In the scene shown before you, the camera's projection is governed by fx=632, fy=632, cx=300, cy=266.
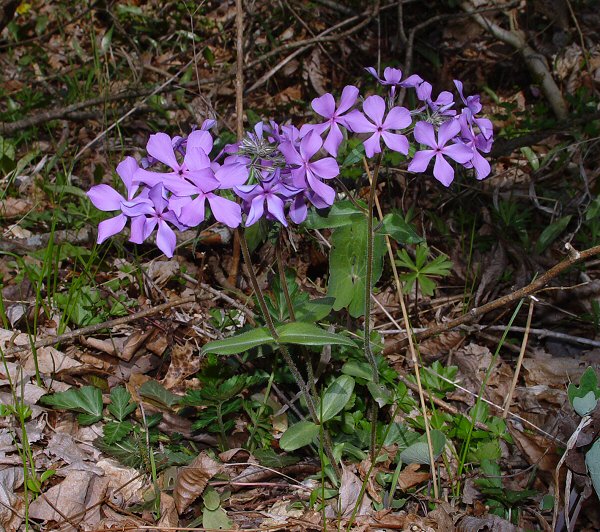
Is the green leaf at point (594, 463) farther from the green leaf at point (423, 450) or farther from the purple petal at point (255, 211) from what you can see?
the purple petal at point (255, 211)

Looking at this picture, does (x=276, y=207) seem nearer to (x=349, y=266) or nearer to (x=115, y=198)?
(x=115, y=198)

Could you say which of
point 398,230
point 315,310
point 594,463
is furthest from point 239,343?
point 594,463

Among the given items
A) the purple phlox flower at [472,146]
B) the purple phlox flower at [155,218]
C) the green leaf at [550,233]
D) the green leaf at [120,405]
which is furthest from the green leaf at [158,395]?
the green leaf at [550,233]

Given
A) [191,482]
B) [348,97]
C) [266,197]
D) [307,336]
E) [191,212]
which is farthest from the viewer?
[191,482]

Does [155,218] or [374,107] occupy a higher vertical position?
[374,107]

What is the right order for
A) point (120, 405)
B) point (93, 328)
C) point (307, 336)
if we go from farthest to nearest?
1. point (93, 328)
2. point (120, 405)
3. point (307, 336)

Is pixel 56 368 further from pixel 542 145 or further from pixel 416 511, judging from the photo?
pixel 542 145

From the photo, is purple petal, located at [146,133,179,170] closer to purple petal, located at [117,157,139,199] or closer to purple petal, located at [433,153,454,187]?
purple petal, located at [117,157,139,199]

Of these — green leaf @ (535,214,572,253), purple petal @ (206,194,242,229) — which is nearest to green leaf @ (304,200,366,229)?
purple petal @ (206,194,242,229)
